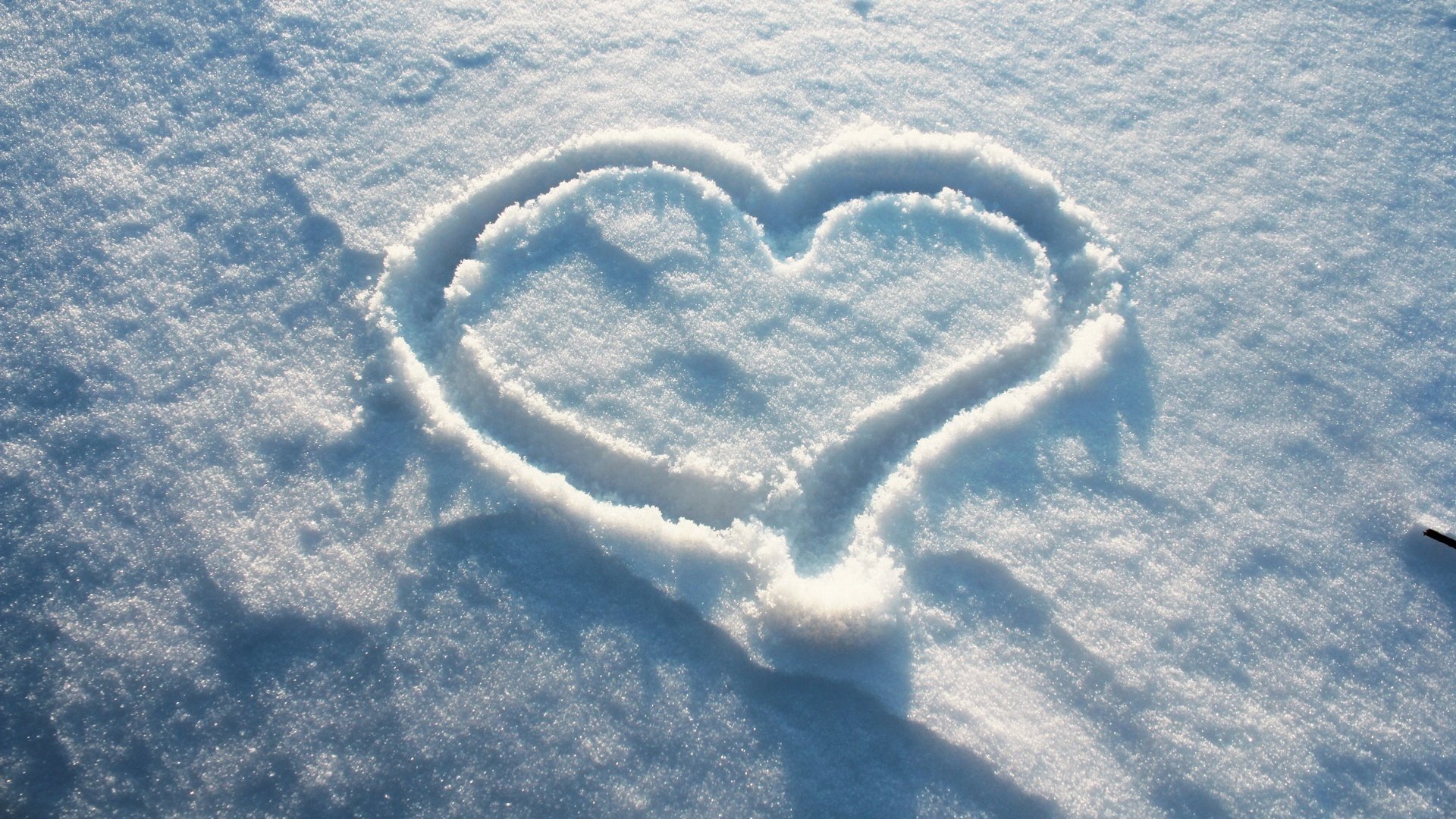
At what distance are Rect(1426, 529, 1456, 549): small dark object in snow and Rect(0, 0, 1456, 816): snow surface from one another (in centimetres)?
4

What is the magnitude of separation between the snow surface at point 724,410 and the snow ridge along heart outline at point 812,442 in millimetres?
11

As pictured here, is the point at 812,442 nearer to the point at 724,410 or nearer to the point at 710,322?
the point at 724,410

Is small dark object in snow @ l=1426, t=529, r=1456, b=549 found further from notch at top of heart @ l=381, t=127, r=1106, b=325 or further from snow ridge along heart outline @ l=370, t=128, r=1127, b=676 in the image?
notch at top of heart @ l=381, t=127, r=1106, b=325

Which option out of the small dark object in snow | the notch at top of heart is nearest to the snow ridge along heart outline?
the notch at top of heart

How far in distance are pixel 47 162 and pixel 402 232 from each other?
94 centimetres

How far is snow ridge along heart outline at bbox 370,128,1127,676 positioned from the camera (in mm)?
1677

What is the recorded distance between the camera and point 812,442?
1.88 m

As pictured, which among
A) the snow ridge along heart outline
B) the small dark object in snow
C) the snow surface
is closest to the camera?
the snow surface

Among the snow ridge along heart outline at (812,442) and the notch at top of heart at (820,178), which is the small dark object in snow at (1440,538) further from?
the notch at top of heart at (820,178)

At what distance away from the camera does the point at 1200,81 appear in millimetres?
2580

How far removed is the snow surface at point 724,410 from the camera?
153 centimetres

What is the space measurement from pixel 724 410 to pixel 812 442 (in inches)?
8.2

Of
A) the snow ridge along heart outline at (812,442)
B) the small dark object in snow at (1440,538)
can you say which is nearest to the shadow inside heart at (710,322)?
the snow ridge along heart outline at (812,442)

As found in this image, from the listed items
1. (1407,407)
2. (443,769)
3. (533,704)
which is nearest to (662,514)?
(533,704)
